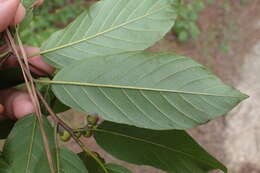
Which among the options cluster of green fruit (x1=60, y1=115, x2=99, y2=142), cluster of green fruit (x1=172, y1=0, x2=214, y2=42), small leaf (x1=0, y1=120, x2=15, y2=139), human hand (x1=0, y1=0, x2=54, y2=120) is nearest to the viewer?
cluster of green fruit (x1=60, y1=115, x2=99, y2=142)

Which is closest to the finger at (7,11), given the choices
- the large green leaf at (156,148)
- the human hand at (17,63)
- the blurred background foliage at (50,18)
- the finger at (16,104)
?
the human hand at (17,63)

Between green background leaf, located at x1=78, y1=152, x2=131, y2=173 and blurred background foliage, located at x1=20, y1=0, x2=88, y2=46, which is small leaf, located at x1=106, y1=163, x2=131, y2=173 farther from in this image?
blurred background foliage, located at x1=20, y1=0, x2=88, y2=46

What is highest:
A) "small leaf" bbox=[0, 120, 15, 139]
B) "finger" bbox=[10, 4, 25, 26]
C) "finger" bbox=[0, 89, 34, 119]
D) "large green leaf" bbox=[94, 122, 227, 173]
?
"finger" bbox=[10, 4, 25, 26]

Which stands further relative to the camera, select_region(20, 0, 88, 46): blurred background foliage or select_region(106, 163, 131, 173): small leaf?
select_region(20, 0, 88, 46): blurred background foliage

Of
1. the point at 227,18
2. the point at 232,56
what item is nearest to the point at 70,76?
the point at 232,56

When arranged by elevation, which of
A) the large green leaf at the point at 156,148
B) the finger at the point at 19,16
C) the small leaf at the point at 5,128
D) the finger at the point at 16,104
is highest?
the finger at the point at 19,16

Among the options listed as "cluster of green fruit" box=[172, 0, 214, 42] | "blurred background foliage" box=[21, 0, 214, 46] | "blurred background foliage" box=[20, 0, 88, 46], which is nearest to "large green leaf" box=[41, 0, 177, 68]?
"blurred background foliage" box=[21, 0, 214, 46]

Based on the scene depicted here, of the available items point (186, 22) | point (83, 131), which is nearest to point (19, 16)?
point (83, 131)

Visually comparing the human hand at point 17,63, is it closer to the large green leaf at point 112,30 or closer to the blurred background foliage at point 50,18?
the large green leaf at point 112,30
